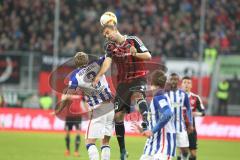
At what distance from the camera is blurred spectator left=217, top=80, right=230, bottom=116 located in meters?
33.8

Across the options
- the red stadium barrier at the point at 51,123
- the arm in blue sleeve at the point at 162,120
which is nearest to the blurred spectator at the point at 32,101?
the red stadium barrier at the point at 51,123

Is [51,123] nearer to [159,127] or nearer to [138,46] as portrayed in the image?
[138,46]

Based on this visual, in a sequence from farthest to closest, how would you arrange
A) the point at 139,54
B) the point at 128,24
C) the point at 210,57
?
the point at 128,24 → the point at 210,57 → the point at 139,54

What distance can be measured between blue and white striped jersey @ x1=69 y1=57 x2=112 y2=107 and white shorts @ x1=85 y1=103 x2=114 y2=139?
0.58ft

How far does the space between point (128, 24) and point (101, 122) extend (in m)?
22.7

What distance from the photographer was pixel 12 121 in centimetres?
3109

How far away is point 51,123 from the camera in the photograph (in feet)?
101

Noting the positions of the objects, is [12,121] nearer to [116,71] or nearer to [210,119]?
[210,119]

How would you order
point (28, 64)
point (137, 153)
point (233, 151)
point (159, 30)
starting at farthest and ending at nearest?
point (159, 30) → point (28, 64) → point (233, 151) → point (137, 153)

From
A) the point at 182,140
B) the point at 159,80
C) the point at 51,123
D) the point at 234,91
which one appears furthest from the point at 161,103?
the point at 234,91

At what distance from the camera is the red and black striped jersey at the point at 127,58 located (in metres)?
14.5

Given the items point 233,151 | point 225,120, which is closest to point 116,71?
point 233,151

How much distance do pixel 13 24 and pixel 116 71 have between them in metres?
22.3

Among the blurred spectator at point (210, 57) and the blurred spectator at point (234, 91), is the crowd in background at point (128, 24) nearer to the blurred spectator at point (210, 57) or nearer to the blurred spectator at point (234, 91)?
the blurred spectator at point (210, 57)
